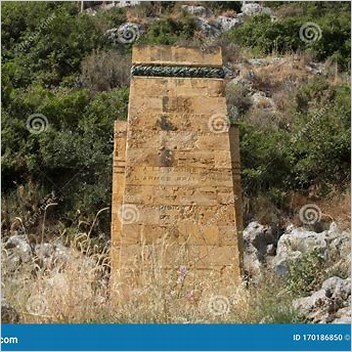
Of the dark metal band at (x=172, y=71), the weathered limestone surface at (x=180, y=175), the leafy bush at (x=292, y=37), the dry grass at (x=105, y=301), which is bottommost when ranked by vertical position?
the dry grass at (x=105, y=301)

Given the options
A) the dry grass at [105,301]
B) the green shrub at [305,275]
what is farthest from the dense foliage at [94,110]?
the dry grass at [105,301]

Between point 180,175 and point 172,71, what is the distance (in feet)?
3.44

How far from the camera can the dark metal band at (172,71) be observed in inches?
271

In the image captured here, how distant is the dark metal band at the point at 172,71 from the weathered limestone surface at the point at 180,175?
0.05 metres

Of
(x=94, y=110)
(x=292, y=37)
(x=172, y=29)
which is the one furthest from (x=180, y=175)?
(x=292, y=37)

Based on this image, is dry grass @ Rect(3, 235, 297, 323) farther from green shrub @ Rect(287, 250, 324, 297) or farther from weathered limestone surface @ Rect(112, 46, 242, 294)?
weathered limestone surface @ Rect(112, 46, 242, 294)

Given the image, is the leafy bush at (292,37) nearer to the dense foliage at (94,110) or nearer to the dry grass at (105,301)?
the dense foliage at (94,110)

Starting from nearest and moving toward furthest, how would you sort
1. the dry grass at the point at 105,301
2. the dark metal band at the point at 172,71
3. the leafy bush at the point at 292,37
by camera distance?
the dry grass at the point at 105,301 < the dark metal band at the point at 172,71 < the leafy bush at the point at 292,37

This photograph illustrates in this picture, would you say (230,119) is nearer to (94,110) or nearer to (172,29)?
(94,110)

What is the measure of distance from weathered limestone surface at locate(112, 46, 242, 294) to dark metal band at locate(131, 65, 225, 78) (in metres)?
0.05

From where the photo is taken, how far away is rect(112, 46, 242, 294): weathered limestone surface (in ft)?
20.7

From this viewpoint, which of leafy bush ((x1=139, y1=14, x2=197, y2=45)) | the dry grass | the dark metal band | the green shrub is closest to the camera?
the dry grass

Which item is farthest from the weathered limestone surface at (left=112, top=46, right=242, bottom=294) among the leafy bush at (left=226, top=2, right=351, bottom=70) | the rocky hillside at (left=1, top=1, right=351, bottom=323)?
the leafy bush at (left=226, top=2, right=351, bottom=70)

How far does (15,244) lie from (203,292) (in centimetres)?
464
